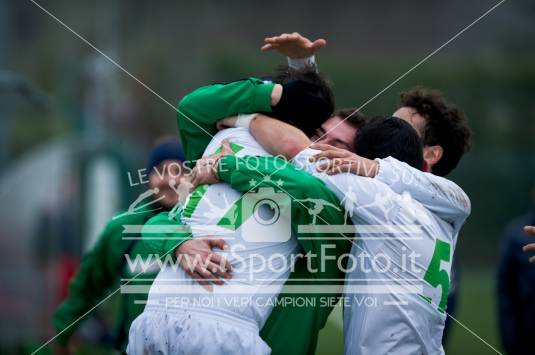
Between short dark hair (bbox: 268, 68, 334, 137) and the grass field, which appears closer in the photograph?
short dark hair (bbox: 268, 68, 334, 137)

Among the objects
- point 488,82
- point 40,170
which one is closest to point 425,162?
point 40,170

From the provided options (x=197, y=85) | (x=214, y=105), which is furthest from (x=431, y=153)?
(x=197, y=85)

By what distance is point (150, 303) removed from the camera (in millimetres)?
3939

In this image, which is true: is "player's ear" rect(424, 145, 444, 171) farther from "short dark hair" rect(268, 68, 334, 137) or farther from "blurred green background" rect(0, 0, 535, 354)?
"blurred green background" rect(0, 0, 535, 354)

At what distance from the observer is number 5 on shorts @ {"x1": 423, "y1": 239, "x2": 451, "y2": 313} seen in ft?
13.1

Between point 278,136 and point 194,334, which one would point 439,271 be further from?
point 194,334

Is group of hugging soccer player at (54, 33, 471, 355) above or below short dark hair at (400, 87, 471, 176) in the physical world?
below

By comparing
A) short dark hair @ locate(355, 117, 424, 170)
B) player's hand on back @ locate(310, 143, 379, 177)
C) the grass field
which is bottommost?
the grass field

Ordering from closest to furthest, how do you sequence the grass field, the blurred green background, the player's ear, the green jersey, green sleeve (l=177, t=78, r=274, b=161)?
green sleeve (l=177, t=78, r=274, b=161), the player's ear, the green jersey, the grass field, the blurred green background

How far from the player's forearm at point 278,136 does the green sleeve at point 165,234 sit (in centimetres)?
49

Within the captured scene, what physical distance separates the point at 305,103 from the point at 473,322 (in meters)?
11.9

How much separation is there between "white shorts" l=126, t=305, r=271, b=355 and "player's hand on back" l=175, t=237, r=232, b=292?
0.14 m

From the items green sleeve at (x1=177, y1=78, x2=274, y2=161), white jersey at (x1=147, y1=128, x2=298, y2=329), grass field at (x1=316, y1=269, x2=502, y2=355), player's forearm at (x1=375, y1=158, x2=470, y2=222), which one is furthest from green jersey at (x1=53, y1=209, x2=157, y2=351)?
grass field at (x1=316, y1=269, x2=502, y2=355)

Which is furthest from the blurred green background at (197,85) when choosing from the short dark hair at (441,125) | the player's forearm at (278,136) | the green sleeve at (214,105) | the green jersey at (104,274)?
the player's forearm at (278,136)
